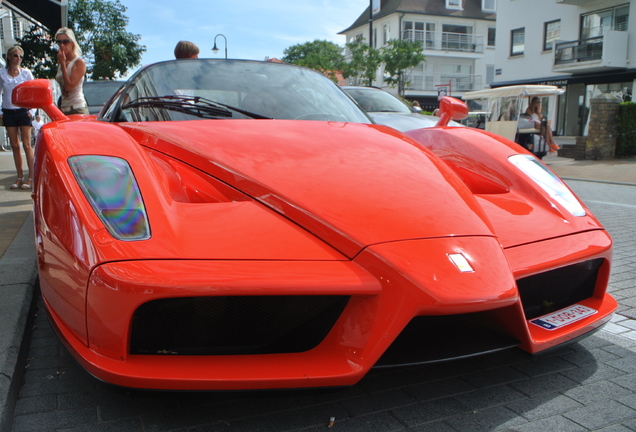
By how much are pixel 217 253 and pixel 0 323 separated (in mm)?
1256

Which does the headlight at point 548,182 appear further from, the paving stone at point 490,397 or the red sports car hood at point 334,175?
the paving stone at point 490,397

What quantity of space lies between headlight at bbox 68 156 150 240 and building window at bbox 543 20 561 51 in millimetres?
29428

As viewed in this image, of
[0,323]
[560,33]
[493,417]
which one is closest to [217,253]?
[493,417]

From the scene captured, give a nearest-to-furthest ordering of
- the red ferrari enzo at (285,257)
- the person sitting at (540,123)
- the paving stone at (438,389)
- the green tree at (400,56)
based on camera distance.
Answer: the red ferrari enzo at (285,257), the paving stone at (438,389), the person sitting at (540,123), the green tree at (400,56)

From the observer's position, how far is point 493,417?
1744 millimetres

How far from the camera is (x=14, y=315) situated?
235cm

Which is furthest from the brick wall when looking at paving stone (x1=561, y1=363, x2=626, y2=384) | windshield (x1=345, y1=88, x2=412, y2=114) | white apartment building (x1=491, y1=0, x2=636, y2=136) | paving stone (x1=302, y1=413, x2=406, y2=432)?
paving stone (x1=302, y1=413, x2=406, y2=432)

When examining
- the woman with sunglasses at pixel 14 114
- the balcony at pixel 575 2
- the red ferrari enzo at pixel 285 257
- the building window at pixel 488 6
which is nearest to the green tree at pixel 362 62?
the balcony at pixel 575 2

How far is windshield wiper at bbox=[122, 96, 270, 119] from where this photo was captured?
8.34ft

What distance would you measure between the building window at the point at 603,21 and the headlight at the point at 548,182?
2567 centimetres

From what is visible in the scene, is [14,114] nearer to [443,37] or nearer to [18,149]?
[18,149]

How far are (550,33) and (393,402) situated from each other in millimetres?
29883

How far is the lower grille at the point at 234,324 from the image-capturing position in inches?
62.4

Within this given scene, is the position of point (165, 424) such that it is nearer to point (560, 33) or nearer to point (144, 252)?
point (144, 252)
